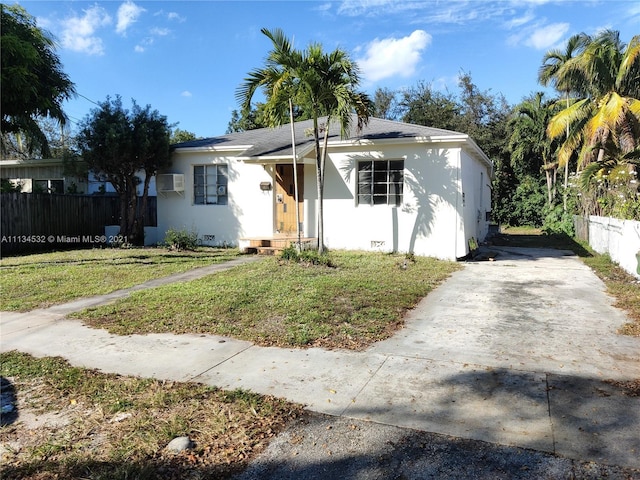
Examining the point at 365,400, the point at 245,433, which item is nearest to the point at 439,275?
the point at 365,400

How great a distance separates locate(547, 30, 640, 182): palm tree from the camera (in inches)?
559

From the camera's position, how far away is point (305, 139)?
43.9 feet

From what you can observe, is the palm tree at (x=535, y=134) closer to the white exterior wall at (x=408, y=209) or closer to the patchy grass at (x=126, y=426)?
the white exterior wall at (x=408, y=209)

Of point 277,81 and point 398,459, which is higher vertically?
point 277,81

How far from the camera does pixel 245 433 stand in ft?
10.2

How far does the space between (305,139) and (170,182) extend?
4.26m

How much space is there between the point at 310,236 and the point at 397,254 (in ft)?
8.41

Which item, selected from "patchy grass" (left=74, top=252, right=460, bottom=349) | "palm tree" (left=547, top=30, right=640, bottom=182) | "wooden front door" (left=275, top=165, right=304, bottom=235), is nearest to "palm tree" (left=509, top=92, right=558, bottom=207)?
"palm tree" (left=547, top=30, right=640, bottom=182)

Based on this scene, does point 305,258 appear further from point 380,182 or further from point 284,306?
point 380,182

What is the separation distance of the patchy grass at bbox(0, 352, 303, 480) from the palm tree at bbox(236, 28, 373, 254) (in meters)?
Result: 7.27

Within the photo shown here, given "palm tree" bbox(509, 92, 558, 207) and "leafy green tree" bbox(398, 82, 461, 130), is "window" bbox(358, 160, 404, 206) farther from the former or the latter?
"leafy green tree" bbox(398, 82, 461, 130)

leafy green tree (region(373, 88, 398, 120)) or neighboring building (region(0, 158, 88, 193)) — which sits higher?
leafy green tree (region(373, 88, 398, 120))

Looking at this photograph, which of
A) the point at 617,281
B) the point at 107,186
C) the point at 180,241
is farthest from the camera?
the point at 107,186

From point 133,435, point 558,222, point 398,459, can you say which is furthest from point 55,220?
point 558,222
